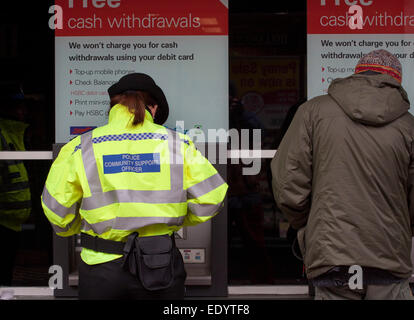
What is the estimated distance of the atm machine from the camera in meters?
4.14

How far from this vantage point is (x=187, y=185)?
2777 mm

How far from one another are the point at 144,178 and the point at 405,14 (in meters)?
2.67

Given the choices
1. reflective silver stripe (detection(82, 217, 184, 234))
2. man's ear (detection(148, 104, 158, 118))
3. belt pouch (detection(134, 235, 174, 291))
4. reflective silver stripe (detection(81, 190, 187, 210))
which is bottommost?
belt pouch (detection(134, 235, 174, 291))

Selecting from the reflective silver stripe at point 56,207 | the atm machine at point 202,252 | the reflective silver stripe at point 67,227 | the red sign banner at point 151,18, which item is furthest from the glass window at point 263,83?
the reflective silver stripe at point 56,207

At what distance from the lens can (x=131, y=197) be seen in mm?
2689

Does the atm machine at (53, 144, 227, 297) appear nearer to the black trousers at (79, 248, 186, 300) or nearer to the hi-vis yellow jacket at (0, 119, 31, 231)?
the hi-vis yellow jacket at (0, 119, 31, 231)

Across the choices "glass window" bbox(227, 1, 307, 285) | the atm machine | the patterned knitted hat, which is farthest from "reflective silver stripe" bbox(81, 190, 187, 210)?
"glass window" bbox(227, 1, 307, 285)

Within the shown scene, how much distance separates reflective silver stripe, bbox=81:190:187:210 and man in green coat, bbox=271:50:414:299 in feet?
1.73

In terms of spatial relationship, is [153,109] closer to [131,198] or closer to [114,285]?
[131,198]

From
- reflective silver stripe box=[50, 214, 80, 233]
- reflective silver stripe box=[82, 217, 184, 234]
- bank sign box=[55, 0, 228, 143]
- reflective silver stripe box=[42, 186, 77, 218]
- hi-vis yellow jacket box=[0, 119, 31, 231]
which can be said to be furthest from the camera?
hi-vis yellow jacket box=[0, 119, 31, 231]

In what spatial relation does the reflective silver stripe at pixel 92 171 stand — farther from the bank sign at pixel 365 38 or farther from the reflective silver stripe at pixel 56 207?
the bank sign at pixel 365 38

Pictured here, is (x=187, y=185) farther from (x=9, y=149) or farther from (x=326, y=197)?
(x=9, y=149)

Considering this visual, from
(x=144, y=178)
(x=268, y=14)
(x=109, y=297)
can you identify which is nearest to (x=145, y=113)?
(x=144, y=178)

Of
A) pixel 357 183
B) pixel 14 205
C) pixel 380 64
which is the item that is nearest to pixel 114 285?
pixel 357 183
